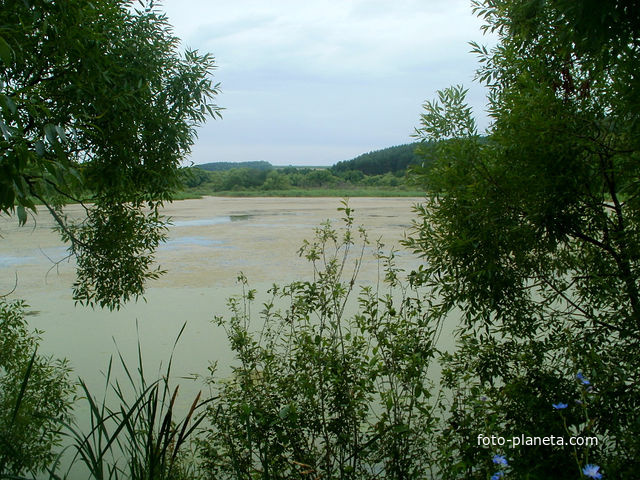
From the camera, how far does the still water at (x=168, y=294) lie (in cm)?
356

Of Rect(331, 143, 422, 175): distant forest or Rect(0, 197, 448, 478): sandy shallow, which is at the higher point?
Rect(331, 143, 422, 175): distant forest

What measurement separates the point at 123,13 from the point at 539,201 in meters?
2.37

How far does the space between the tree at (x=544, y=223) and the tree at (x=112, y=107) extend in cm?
140

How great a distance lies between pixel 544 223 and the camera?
175cm

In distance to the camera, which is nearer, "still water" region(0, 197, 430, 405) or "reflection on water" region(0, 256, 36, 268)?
"still water" region(0, 197, 430, 405)

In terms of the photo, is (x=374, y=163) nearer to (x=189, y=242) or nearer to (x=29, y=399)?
(x=189, y=242)

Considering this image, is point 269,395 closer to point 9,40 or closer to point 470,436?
point 470,436

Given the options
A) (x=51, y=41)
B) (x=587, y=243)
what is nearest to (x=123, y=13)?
(x=51, y=41)

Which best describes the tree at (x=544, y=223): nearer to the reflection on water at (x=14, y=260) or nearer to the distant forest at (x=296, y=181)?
the reflection on water at (x=14, y=260)

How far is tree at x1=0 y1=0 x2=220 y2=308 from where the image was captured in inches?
80.2

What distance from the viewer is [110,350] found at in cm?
372

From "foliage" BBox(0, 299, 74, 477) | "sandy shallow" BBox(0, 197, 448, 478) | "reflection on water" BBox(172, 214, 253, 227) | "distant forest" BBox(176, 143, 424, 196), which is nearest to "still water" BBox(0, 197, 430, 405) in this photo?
"sandy shallow" BBox(0, 197, 448, 478)

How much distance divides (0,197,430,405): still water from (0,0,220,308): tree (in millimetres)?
409

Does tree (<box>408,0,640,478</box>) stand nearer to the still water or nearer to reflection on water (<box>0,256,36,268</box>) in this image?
the still water
